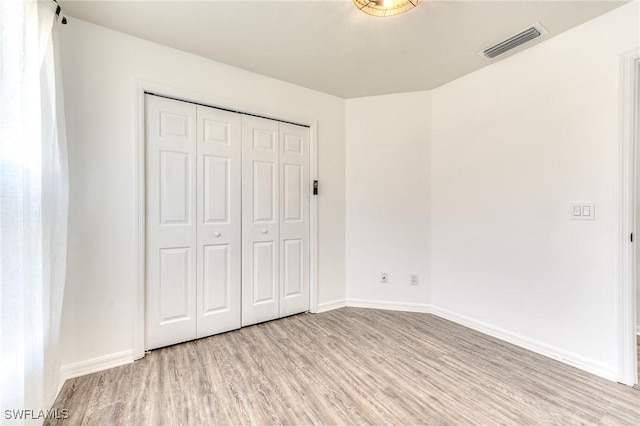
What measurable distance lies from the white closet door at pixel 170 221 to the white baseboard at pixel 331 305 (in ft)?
4.19

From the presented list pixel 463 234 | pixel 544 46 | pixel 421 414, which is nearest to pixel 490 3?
pixel 544 46

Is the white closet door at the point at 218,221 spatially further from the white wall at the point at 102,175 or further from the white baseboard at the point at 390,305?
the white baseboard at the point at 390,305

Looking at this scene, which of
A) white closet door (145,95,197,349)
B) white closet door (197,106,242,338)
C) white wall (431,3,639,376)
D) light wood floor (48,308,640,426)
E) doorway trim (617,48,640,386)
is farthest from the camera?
white closet door (197,106,242,338)

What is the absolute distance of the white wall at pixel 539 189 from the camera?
5.95ft

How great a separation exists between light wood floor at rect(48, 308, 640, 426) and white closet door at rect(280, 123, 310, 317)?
1.92 feet

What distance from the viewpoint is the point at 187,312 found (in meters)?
2.27

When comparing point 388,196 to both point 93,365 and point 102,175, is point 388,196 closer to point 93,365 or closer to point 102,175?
point 102,175

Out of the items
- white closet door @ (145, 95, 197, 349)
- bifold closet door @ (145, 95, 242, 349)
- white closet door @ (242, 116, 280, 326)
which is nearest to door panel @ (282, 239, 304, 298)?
white closet door @ (242, 116, 280, 326)

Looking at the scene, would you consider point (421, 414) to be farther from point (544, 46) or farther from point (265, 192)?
point (544, 46)

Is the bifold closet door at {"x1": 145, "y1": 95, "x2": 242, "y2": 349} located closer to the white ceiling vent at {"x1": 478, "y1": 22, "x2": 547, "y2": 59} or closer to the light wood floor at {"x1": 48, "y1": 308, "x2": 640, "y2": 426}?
the light wood floor at {"x1": 48, "y1": 308, "x2": 640, "y2": 426}

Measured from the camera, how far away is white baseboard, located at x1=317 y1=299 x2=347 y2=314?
2975mm

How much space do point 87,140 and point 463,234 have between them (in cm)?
322

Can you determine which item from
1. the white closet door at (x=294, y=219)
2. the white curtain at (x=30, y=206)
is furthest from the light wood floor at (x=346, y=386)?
the white closet door at (x=294, y=219)

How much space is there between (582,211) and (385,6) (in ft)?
6.34
